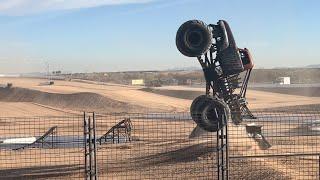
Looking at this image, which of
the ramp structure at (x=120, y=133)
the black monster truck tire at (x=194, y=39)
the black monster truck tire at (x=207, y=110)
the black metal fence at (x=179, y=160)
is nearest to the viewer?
the black metal fence at (x=179, y=160)

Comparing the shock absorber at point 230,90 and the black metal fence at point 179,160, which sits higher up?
the shock absorber at point 230,90

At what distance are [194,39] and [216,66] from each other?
137 cm

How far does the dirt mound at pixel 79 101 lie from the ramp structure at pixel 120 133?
2390cm

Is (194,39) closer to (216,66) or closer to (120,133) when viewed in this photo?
(216,66)

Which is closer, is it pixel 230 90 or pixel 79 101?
pixel 230 90

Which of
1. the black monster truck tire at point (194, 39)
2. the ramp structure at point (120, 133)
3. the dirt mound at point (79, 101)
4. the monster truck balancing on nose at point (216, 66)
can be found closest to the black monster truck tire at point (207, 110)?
the monster truck balancing on nose at point (216, 66)

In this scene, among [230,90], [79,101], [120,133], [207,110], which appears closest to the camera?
[207,110]

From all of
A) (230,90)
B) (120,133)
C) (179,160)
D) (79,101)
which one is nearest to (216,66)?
(230,90)

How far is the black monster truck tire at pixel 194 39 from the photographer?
17500 mm

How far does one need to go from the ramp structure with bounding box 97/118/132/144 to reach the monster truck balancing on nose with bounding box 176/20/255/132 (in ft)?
21.1

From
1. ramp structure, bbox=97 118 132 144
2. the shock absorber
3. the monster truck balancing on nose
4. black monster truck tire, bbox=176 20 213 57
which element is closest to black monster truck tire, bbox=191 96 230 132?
the monster truck balancing on nose

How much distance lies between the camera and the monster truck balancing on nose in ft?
56.9

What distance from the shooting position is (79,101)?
183 ft

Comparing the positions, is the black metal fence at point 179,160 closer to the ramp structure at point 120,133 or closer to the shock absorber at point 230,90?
the shock absorber at point 230,90
